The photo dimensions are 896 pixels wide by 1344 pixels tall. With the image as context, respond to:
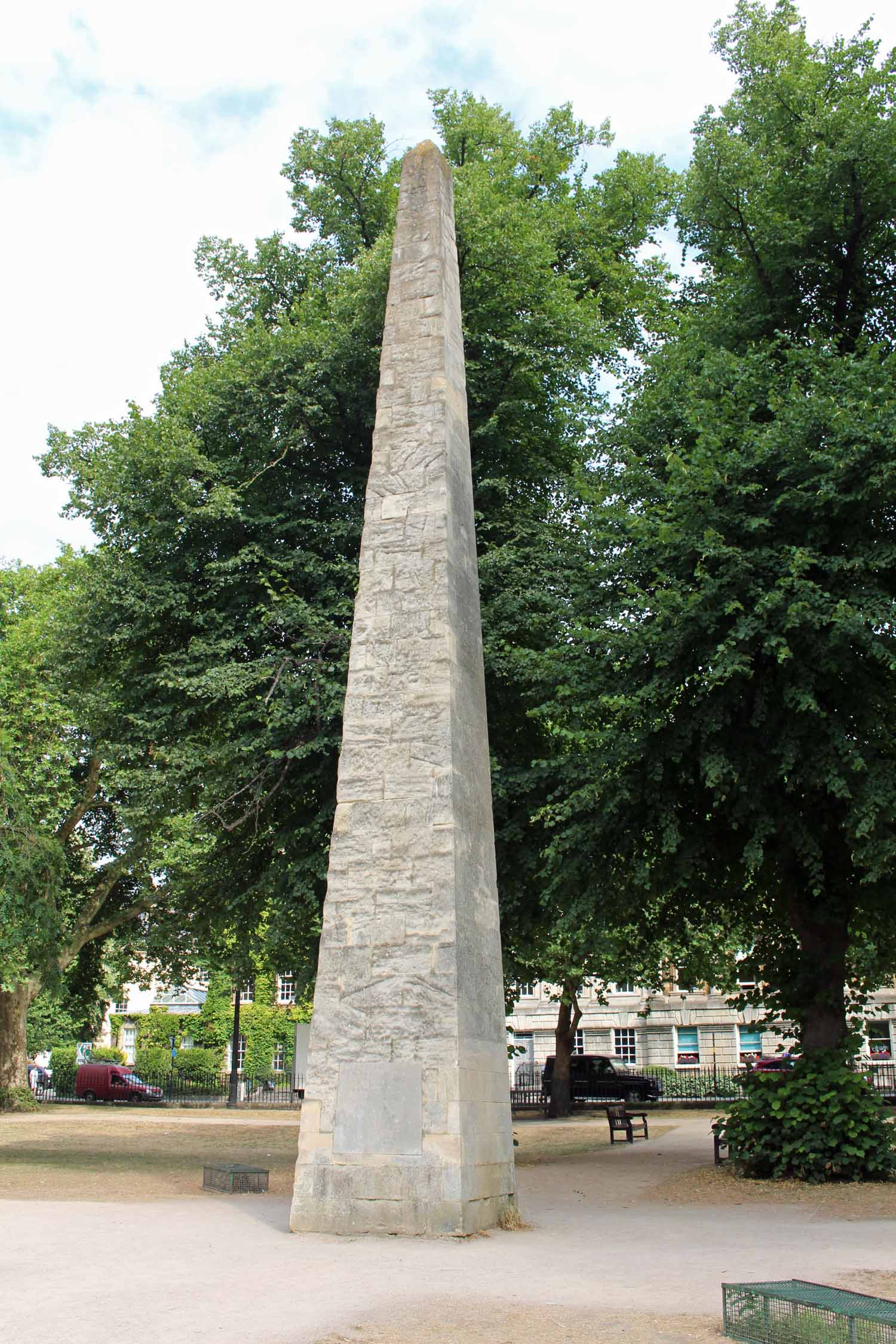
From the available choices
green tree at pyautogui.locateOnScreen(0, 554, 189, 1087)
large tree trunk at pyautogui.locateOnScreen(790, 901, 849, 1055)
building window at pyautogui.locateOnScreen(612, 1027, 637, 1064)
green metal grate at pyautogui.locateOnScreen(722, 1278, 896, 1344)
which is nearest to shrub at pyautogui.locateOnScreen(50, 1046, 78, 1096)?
green tree at pyautogui.locateOnScreen(0, 554, 189, 1087)

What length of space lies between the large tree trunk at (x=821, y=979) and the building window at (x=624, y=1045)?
30839 mm

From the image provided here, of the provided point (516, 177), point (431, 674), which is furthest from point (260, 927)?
point (516, 177)

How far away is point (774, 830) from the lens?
13367 millimetres

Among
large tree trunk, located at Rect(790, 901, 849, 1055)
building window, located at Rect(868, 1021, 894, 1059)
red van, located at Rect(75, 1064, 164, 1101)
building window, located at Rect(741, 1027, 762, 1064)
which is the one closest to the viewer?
large tree trunk, located at Rect(790, 901, 849, 1055)

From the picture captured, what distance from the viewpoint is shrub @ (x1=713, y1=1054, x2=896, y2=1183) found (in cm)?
1387

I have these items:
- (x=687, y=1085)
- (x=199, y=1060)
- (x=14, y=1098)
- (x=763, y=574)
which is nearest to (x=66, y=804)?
(x=14, y=1098)

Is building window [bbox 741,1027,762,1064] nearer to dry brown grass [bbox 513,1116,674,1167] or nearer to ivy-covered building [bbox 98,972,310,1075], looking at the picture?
dry brown grass [bbox 513,1116,674,1167]

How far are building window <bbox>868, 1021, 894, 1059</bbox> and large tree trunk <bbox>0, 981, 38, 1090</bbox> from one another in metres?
26.6

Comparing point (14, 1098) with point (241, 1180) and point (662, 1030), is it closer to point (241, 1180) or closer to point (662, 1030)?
point (241, 1180)

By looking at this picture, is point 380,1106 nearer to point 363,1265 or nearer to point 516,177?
point 363,1265

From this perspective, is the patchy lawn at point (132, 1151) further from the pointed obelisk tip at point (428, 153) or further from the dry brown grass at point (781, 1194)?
the pointed obelisk tip at point (428, 153)

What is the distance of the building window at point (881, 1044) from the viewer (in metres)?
39.3

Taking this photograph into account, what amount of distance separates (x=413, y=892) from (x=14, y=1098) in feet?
84.1

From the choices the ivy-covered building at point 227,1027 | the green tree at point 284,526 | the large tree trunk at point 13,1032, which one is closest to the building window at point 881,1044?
the ivy-covered building at point 227,1027
